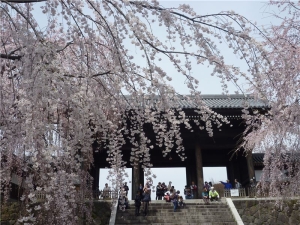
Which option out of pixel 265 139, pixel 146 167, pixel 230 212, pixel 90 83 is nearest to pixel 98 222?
pixel 230 212

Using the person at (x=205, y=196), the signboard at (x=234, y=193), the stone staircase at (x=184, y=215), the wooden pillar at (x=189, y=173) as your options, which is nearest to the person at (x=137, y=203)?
the stone staircase at (x=184, y=215)

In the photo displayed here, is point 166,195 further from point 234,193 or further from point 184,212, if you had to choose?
point 234,193

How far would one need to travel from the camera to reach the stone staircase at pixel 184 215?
11.8 meters

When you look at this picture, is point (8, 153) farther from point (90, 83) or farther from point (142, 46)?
point (142, 46)

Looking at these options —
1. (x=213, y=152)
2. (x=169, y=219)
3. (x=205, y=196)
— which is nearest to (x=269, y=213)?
(x=205, y=196)

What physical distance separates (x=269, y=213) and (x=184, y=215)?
3.13 meters

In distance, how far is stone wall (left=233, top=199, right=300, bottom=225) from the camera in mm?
12309

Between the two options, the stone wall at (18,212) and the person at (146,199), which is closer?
the stone wall at (18,212)

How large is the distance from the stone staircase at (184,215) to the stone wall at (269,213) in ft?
2.29

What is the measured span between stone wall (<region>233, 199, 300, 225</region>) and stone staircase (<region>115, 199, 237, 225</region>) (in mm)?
697

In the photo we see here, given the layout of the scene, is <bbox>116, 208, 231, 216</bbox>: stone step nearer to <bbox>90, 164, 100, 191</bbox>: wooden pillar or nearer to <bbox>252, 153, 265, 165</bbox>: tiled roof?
<bbox>90, 164, 100, 191</bbox>: wooden pillar

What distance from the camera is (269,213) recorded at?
41.2ft

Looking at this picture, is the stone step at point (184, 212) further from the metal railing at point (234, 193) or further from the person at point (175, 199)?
the metal railing at point (234, 193)

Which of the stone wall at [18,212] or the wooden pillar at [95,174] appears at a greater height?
the wooden pillar at [95,174]
